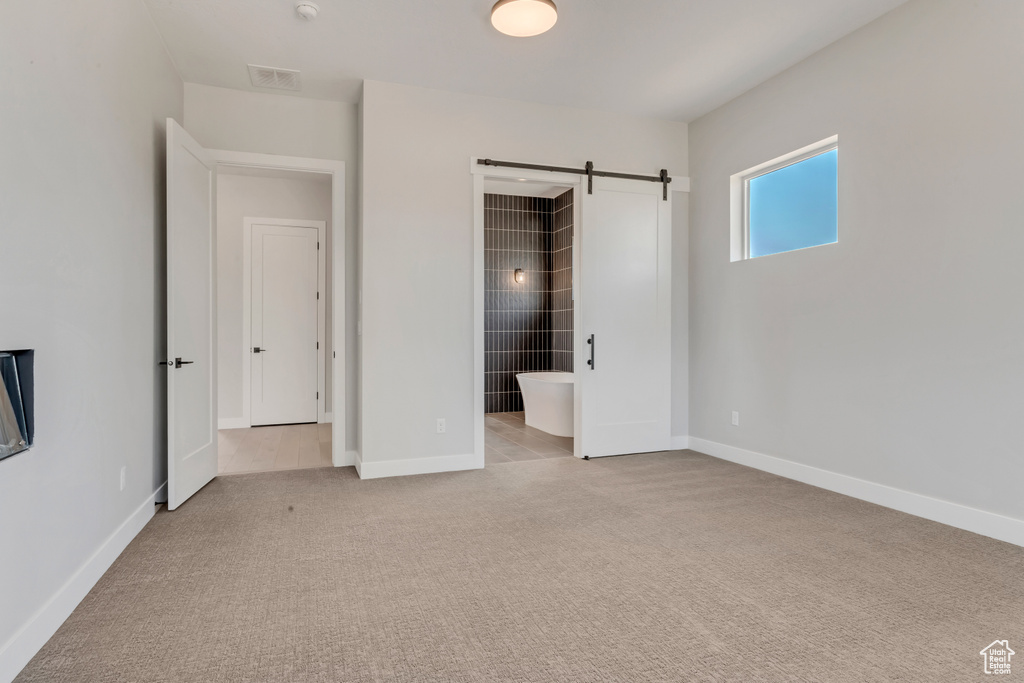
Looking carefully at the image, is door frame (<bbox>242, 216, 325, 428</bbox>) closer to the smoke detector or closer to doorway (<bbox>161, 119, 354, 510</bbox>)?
doorway (<bbox>161, 119, 354, 510</bbox>)

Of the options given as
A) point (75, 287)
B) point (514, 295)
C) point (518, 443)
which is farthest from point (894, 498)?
point (514, 295)

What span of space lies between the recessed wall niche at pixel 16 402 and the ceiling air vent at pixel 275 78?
2.83 metres

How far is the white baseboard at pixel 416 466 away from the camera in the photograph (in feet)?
13.2

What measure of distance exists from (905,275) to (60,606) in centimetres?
418

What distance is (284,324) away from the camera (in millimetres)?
6363

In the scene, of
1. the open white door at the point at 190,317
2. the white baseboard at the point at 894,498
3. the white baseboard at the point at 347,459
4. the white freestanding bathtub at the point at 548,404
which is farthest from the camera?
the white freestanding bathtub at the point at 548,404

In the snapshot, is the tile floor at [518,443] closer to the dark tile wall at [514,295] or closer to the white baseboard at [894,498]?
the dark tile wall at [514,295]

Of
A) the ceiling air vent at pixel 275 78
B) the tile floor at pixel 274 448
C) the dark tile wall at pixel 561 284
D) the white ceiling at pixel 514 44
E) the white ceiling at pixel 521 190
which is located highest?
the white ceiling at pixel 521 190

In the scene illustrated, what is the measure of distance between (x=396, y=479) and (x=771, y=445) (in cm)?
272

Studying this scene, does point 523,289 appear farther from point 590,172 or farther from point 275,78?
point 275,78

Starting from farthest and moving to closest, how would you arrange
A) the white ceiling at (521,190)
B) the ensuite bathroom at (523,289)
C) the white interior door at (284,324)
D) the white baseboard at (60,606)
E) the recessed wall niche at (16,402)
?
the ensuite bathroom at (523,289) → the white ceiling at (521,190) → the white interior door at (284,324) → the white baseboard at (60,606) → the recessed wall niche at (16,402)

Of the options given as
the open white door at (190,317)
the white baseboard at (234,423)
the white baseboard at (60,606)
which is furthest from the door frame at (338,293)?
the white baseboard at (234,423)

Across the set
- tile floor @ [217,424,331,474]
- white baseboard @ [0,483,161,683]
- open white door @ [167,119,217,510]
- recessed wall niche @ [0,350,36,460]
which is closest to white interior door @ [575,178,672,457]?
tile floor @ [217,424,331,474]

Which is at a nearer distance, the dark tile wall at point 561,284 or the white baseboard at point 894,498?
the white baseboard at point 894,498
